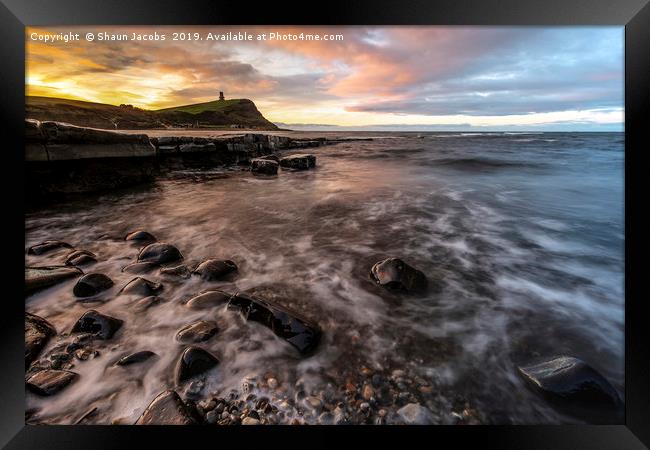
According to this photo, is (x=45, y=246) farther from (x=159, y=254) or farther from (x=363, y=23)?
(x=363, y=23)

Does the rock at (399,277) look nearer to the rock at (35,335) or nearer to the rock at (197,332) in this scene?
the rock at (197,332)

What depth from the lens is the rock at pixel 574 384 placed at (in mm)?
1597

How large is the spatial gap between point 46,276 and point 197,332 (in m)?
1.81

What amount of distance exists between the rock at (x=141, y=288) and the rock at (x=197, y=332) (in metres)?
0.70

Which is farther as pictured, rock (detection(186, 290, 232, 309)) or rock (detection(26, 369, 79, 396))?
rock (detection(186, 290, 232, 309))

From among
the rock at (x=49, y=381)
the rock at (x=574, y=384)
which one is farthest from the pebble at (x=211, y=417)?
the rock at (x=574, y=384)

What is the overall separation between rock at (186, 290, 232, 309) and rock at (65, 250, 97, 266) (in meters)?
1.64

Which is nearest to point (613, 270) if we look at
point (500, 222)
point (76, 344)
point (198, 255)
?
point (500, 222)

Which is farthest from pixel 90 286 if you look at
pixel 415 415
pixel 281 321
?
pixel 415 415

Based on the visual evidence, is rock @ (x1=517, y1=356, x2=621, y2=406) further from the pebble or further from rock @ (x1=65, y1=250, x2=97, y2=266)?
rock @ (x1=65, y1=250, x2=97, y2=266)

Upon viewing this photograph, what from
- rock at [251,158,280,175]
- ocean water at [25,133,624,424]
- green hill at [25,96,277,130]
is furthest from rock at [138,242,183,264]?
rock at [251,158,280,175]

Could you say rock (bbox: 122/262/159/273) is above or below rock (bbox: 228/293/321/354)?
above

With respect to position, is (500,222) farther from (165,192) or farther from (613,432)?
(165,192)

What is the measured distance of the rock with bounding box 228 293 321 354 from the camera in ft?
6.36
